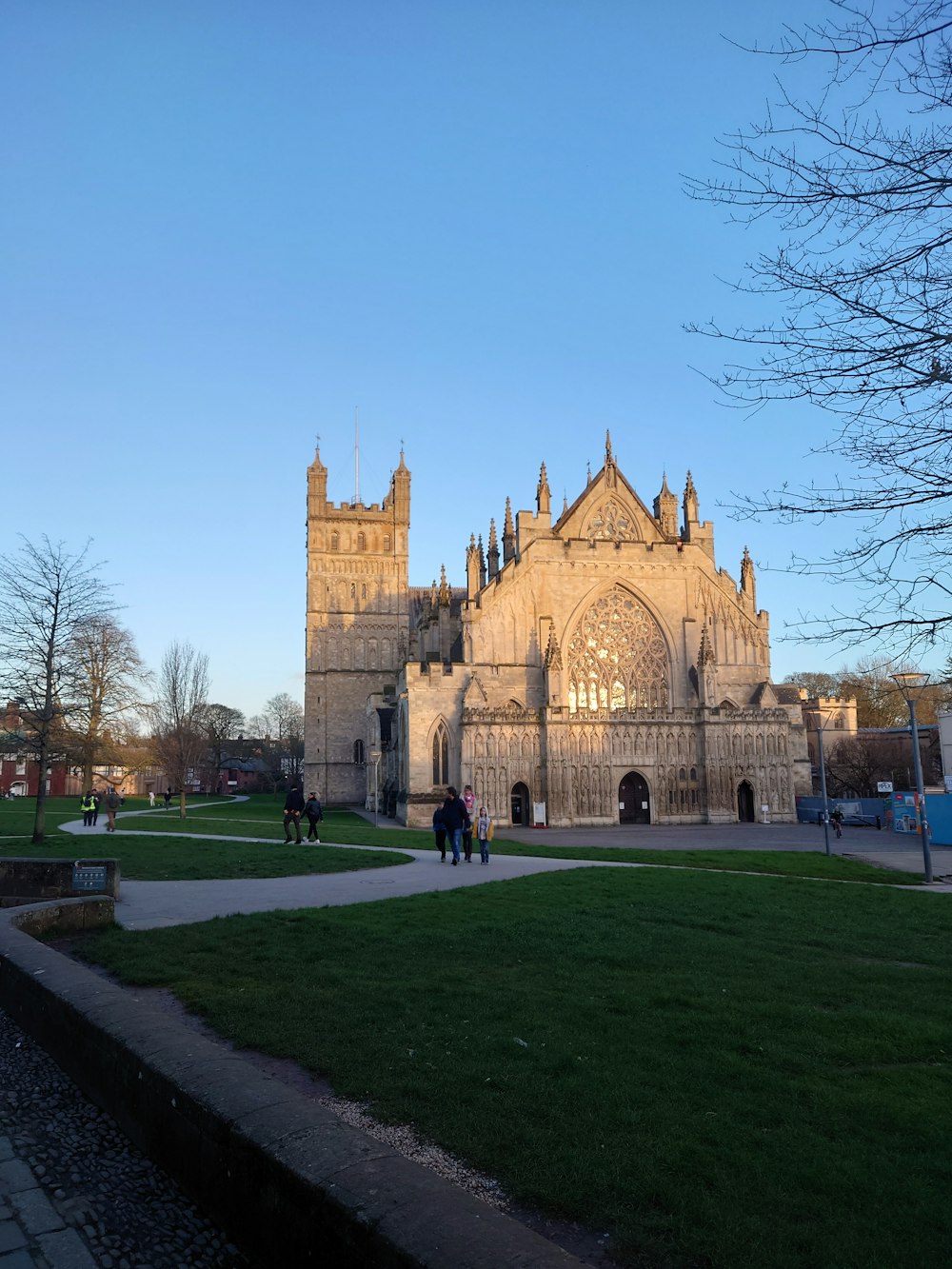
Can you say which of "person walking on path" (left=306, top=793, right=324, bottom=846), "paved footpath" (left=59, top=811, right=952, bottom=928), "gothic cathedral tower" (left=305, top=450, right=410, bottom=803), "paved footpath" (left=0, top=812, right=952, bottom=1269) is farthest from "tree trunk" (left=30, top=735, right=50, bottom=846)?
"gothic cathedral tower" (left=305, top=450, right=410, bottom=803)

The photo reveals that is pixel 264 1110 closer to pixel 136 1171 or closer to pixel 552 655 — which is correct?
pixel 136 1171

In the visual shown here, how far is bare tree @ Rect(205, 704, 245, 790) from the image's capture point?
292 feet

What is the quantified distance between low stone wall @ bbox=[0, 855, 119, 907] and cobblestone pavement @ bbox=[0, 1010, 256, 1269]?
7.87 meters

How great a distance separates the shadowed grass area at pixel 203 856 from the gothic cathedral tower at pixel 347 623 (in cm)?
4076

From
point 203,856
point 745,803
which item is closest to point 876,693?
point 203,856

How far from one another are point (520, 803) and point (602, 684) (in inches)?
315

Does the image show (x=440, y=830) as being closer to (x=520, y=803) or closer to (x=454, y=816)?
(x=454, y=816)

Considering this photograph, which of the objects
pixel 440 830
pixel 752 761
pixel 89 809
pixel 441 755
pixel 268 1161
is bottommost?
pixel 268 1161

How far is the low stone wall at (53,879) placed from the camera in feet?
42.5

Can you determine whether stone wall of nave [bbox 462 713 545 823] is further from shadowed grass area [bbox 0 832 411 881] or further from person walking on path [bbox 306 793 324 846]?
shadowed grass area [bbox 0 832 411 881]

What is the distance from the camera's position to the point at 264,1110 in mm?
3988

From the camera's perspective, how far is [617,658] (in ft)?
149

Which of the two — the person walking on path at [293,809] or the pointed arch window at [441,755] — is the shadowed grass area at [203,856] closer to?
the person walking on path at [293,809]

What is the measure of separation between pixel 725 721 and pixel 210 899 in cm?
3390
